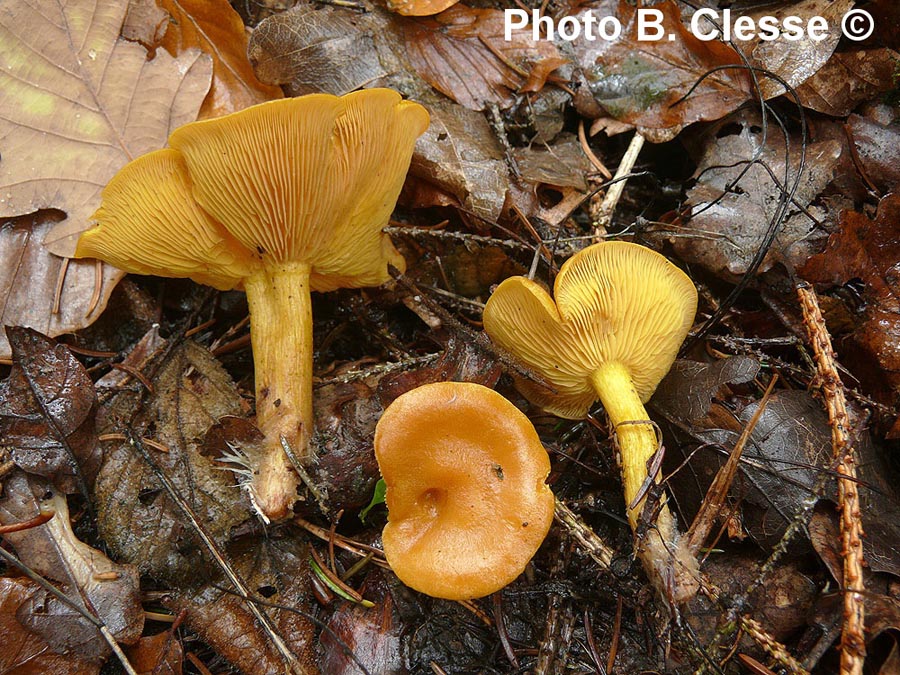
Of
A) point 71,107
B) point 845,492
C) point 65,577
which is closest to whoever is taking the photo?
point 845,492

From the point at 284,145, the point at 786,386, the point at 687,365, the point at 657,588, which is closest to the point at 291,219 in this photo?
the point at 284,145

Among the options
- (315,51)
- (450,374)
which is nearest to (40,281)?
(315,51)

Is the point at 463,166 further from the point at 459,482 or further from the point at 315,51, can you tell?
the point at 459,482

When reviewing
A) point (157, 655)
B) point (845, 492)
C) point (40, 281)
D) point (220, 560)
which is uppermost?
point (40, 281)

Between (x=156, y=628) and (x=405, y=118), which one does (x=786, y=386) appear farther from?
(x=156, y=628)

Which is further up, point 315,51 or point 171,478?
point 315,51

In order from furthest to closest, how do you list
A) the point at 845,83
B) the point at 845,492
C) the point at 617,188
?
the point at 617,188 < the point at 845,83 < the point at 845,492
